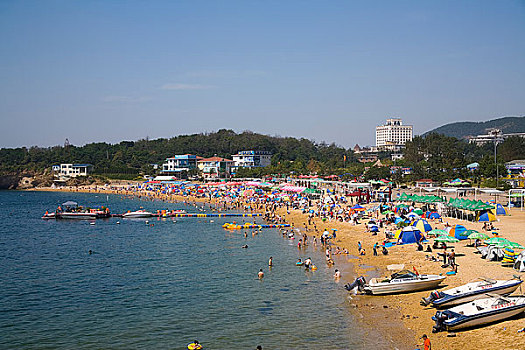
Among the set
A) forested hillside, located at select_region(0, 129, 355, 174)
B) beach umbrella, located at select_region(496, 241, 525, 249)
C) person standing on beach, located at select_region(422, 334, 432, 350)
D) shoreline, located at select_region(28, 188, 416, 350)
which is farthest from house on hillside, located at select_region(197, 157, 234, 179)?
person standing on beach, located at select_region(422, 334, 432, 350)

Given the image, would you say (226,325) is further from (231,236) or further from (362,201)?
(362,201)

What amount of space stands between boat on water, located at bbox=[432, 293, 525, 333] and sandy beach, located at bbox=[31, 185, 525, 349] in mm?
222

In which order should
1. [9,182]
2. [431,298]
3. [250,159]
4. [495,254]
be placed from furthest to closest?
[250,159]
[9,182]
[495,254]
[431,298]

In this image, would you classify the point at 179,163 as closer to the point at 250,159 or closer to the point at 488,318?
the point at 250,159

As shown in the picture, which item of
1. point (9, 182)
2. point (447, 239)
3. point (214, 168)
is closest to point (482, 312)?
point (447, 239)

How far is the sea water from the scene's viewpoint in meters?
17.3

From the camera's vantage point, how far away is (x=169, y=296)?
22641 millimetres

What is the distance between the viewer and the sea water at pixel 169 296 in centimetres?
1733

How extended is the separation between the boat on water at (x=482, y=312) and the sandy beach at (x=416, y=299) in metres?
0.22

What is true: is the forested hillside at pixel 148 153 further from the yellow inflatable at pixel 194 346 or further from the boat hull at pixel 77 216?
the yellow inflatable at pixel 194 346

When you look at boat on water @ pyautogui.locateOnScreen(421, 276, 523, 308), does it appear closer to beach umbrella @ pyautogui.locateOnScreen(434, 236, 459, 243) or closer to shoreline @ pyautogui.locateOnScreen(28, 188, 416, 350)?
shoreline @ pyautogui.locateOnScreen(28, 188, 416, 350)

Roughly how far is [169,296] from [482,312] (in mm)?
14061

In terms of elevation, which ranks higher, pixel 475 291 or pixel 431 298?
pixel 475 291

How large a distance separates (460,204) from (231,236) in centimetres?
1957
